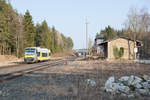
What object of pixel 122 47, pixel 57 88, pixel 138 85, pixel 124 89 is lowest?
pixel 57 88

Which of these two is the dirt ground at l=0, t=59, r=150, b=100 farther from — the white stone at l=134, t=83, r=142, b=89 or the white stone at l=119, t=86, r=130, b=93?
the white stone at l=134, t=83, r=142, b=89

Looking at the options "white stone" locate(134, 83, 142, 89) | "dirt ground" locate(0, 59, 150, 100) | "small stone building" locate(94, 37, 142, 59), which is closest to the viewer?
"dirt ground" locate(0, 59, 150, 100)

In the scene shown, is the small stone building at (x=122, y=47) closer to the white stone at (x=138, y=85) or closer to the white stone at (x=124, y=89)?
the white stone at (x=138, y=85)

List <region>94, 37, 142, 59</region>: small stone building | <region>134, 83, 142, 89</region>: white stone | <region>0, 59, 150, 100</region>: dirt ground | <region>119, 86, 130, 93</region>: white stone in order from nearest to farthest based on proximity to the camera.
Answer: <region>0, 59, 150, 100</region>: dirt ground, <region>119, 86, 130, 93</region>: white stone, <region>134, 83, 142, 89</region>: white stone, <region>94, 37, 142, 59</region>: small stone building

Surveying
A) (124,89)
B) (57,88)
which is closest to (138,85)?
(124,89)

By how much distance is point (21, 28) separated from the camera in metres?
46.2

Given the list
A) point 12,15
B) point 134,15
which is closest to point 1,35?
point 12,15

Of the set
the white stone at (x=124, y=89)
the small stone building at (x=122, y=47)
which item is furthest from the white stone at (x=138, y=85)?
the small stone building at (x=122, y=47)

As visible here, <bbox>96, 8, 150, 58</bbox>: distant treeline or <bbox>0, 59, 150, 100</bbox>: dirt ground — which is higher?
<bbox>96, 8, 150, 58</bbox>: distant treeline

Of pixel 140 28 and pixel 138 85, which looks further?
pixel 140 28

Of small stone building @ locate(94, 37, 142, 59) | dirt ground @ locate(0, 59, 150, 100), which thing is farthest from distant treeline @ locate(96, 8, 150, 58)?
dirt ground @ locate(0, 59, 150, 100)

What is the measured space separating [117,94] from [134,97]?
68cm

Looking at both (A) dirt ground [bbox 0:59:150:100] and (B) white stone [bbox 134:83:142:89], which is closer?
(A) dirt ground [bbox 0:59:150:100]

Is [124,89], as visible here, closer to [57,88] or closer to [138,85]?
[138,85]
